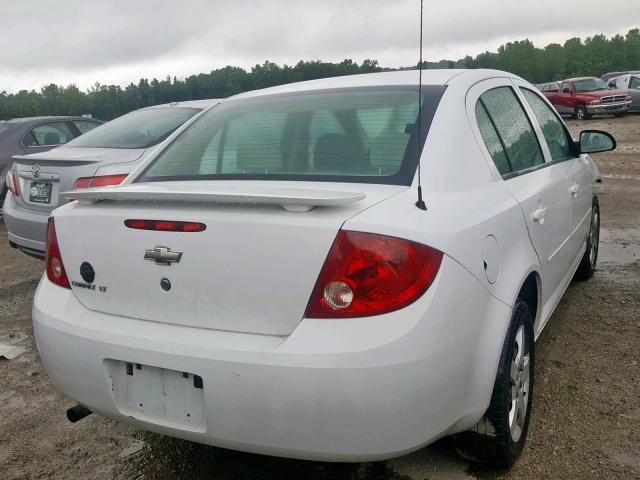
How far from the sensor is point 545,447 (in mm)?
2646

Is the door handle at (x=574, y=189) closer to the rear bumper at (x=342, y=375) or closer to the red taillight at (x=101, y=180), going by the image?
the rear bumper at (x=342, y=375)

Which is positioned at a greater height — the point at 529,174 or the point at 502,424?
the point at 529,174

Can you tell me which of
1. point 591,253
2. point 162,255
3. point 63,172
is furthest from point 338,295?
point 63,172

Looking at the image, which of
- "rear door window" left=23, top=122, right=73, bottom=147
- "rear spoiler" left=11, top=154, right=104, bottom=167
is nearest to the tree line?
"rear door window" left=23, top=122, right=73, bottom=147

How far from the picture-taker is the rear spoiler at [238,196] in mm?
1974

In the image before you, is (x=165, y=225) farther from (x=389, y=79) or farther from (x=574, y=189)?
(x=574, y=189)

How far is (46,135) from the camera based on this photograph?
30.3 ft

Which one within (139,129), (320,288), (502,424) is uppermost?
(139,129)

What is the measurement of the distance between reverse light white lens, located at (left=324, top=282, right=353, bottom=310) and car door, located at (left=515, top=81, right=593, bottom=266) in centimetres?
203

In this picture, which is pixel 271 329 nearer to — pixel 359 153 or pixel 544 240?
pixel 359 153

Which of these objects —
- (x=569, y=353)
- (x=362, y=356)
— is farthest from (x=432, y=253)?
(x=569, y=353)

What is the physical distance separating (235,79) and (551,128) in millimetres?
35376

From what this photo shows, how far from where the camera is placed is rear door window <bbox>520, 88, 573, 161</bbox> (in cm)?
367

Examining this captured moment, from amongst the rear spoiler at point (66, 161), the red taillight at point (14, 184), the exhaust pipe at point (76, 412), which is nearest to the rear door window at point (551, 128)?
the exhaust pipe at point (76, 412)
